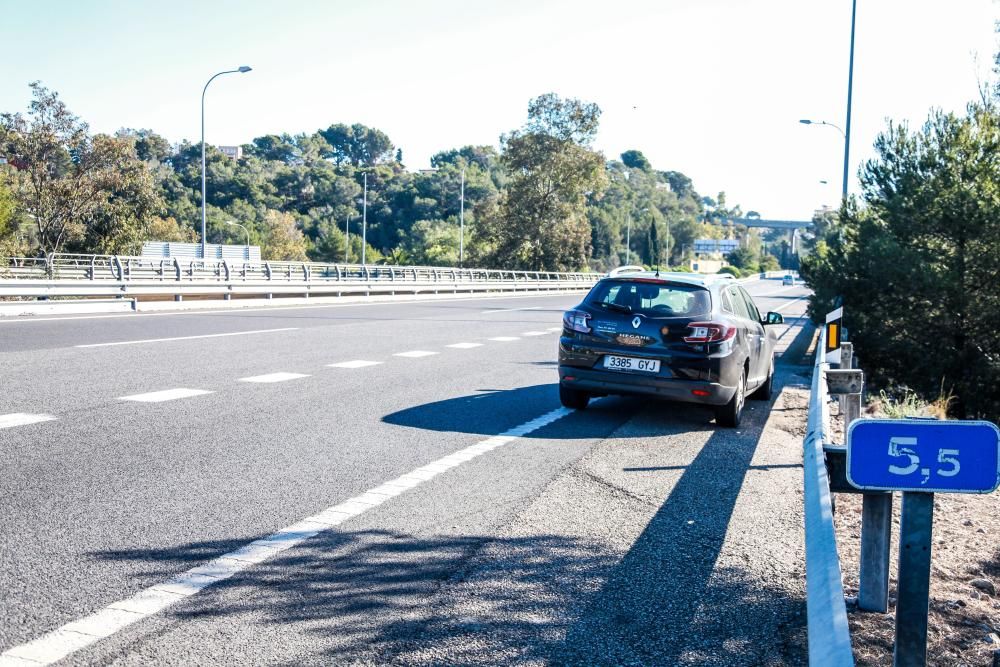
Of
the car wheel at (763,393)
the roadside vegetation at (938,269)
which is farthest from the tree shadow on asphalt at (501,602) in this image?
the roadside vegetation at (938,269)

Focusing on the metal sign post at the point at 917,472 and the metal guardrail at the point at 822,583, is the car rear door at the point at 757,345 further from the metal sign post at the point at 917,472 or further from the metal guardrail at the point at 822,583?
the metal sign post at the point at 917,472

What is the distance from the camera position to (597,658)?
371 cm

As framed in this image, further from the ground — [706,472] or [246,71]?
[246,71]

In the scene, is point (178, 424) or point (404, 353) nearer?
point (178, 424)

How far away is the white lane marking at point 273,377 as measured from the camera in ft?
38.1

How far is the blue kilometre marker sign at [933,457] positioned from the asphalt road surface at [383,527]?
1.27m

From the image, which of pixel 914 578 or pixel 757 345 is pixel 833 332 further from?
pixel 914 578

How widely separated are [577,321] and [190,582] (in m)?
6.01

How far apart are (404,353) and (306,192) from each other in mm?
135026

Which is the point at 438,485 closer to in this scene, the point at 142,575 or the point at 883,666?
the point at 142,575

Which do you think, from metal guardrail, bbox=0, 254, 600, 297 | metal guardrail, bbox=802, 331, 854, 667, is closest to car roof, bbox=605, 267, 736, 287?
metal guardrail, bbox=802, 331, 854, 667

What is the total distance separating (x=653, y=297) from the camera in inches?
392

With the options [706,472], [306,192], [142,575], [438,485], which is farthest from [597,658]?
[306,192]

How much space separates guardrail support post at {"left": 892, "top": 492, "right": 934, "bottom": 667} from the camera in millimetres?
2746
